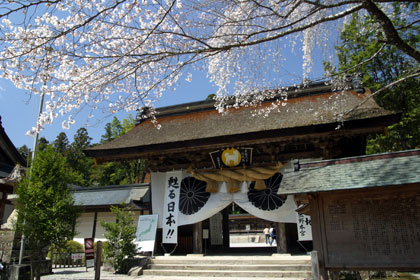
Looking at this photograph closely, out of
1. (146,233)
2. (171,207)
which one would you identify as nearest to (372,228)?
(171,207)

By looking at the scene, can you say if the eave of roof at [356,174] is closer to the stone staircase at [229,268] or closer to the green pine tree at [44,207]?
the stone staircase at [229,268]

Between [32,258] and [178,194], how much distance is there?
496 cm

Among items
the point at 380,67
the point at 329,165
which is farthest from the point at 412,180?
the point at 380,67

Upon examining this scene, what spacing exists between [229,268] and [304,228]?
102 inches

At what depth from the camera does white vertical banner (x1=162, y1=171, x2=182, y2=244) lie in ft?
35.9

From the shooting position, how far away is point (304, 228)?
9.37 metres

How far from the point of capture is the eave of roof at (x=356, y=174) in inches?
190

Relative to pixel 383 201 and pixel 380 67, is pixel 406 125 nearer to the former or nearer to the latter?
pixel 380 67

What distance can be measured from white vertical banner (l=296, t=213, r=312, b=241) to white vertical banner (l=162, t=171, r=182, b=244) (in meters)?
4.29

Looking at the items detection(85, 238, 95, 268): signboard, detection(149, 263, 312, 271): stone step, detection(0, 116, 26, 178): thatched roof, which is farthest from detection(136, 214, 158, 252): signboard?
detection(0, 116, 26, 178): thatched roof

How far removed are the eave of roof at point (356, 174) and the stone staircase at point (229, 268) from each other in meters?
3.64

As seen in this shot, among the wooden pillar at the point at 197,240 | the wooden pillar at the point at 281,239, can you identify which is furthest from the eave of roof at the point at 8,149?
the wooden pillar at the point at 281,239

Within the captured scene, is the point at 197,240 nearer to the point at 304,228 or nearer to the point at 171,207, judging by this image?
the point at 171,207

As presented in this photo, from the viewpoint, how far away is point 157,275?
31.4 feet
